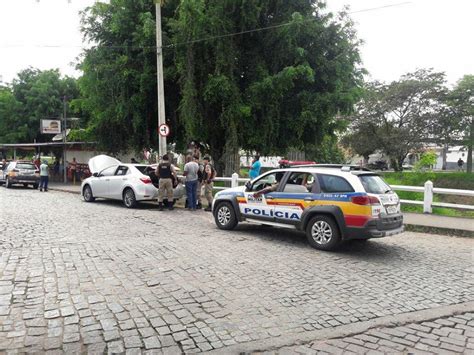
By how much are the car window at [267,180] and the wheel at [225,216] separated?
0.86 meters

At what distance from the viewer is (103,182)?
49.9 ft

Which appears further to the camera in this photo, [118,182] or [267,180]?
[118,182]

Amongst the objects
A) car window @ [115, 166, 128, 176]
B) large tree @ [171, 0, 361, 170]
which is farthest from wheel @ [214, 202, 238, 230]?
large tree @ [171, 0, 361, 170]

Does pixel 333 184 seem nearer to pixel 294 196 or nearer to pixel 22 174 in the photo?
pixel 294 196

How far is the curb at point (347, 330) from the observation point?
3.98m

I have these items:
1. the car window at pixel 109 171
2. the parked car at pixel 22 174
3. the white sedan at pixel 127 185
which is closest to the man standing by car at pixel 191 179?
the white sedan at pixel 127 185

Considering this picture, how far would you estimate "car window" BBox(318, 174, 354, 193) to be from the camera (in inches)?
306

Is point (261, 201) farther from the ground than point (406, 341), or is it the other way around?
point (261, 201)

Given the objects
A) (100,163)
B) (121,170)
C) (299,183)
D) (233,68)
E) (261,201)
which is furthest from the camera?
(100,163)

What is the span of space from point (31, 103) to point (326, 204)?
33.3 meters

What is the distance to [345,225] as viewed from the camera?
7.62 metres

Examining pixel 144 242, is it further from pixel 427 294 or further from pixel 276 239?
pixel 427 294

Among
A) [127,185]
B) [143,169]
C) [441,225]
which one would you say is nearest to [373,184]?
[441,225]

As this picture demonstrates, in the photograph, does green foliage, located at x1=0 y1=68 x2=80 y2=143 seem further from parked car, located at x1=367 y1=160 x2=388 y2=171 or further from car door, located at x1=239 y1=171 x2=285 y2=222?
parked car, located at x1=367 y1=160 x2=388 y2=171
